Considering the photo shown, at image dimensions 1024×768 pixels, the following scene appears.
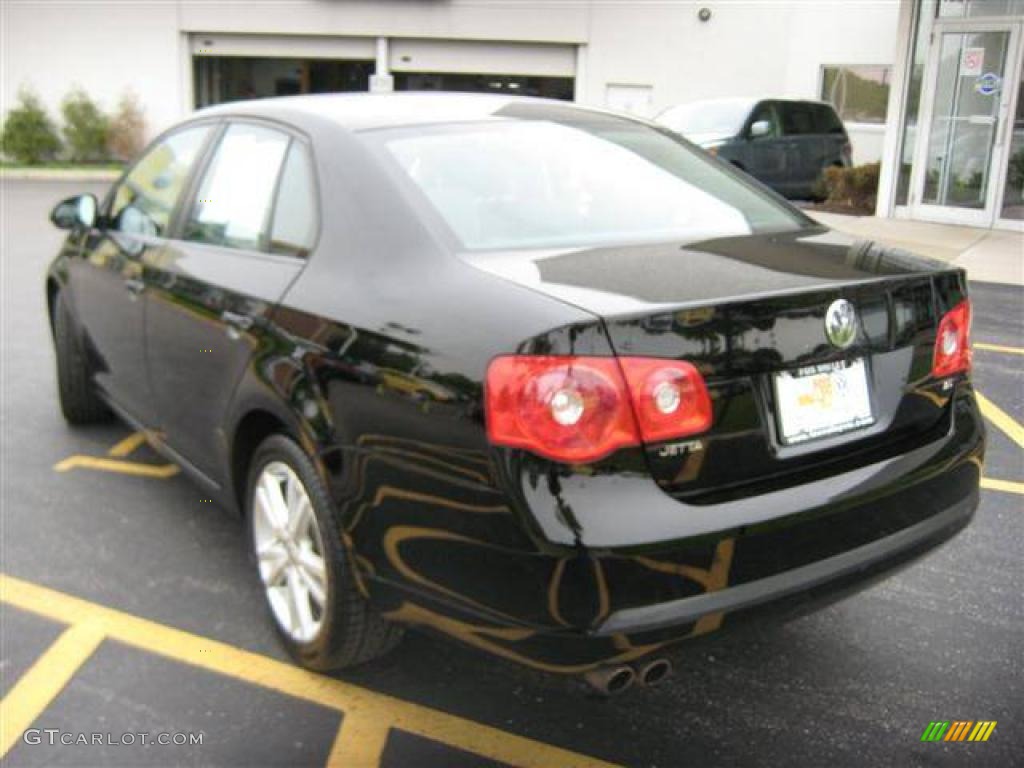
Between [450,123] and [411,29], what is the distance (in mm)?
22546

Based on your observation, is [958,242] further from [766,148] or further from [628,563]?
[628,563]

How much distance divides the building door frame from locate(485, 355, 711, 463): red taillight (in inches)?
464

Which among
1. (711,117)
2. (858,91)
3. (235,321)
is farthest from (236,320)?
(858,91)

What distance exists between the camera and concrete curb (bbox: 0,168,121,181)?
21734 millimetres

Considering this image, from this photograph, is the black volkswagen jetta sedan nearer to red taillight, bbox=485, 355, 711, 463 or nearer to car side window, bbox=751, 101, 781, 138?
red taillight, bbox=485, 355, 711, 463

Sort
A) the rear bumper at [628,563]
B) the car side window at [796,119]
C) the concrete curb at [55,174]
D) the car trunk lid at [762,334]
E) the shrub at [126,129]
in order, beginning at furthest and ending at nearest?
the shrub at [126,129] → the concrete curb at [55,174] → the car side window at [796,119] → the car trunk lid at [762,334] → the rear bumper at [628,563]

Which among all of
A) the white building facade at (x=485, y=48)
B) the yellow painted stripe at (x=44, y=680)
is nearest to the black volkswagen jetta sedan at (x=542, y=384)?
the yellow painted stripe at (x=44, y=680)

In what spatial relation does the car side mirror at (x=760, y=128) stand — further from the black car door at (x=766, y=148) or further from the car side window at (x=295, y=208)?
the car side window at (x=295, y=208)

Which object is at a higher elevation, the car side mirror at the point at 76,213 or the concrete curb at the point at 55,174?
the car side mirror at the point at 76,213

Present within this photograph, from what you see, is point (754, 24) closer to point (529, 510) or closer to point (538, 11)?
point (538, 11)

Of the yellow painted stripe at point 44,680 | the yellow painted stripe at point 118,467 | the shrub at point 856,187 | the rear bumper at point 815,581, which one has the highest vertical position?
the shrub at point 856,187

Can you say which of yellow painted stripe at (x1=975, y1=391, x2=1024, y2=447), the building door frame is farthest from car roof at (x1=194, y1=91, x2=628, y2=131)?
the building door frame

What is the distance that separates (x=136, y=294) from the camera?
385 cm

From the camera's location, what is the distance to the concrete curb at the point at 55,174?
71.3 feet
